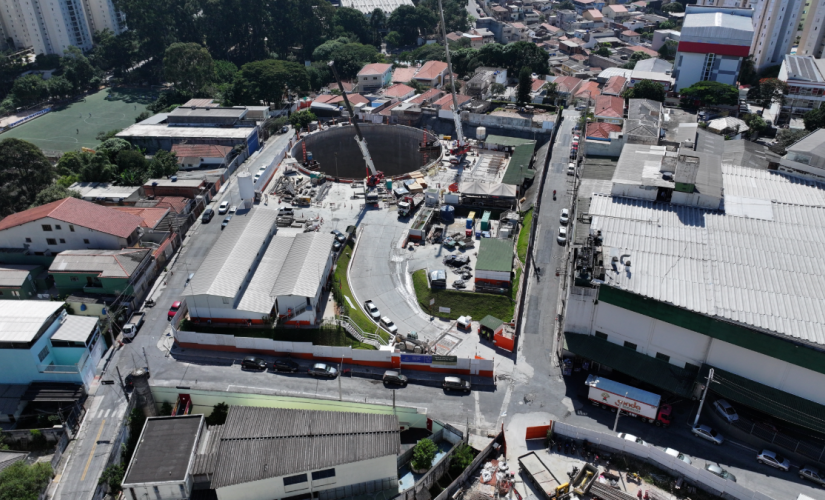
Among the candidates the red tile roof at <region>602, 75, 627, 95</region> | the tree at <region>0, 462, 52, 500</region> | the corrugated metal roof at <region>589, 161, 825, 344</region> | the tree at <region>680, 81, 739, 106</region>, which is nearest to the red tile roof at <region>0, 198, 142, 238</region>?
the tree at <region>0, 462, 52, 500</region>

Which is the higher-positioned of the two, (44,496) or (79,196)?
(79,196)

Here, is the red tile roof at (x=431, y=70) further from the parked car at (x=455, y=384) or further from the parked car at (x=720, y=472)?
the parked car at (x=720, y=472)

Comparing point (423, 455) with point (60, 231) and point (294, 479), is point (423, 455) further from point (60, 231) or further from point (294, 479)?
point (60, 231)

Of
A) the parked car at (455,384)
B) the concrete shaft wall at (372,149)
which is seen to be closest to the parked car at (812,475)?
the parked car at (455,384)

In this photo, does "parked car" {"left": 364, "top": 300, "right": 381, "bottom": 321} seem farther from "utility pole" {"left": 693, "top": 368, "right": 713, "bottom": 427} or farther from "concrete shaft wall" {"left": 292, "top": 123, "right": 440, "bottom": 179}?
"concrete shaft wall" {"left": 292, "top": 123, "right": 440, "bottom": 179}

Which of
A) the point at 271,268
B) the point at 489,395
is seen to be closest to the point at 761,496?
the point at 489,395

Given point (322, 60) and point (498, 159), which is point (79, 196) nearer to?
point (498, 159)

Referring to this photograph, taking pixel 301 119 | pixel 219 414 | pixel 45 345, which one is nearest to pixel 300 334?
pixel 219 414
